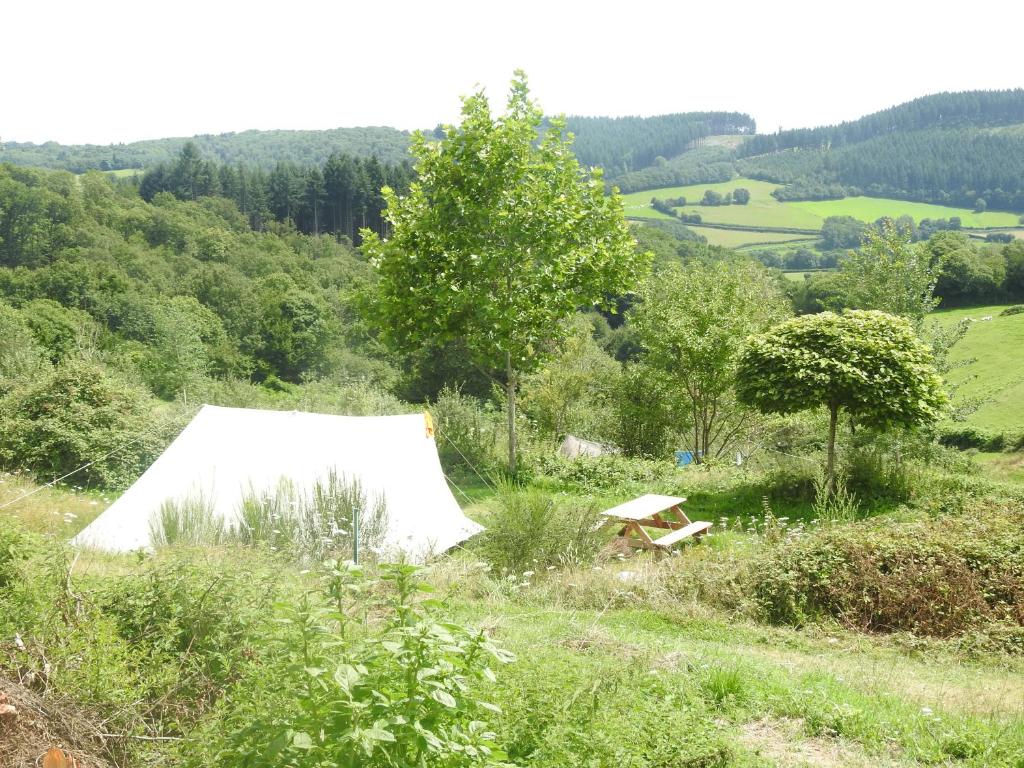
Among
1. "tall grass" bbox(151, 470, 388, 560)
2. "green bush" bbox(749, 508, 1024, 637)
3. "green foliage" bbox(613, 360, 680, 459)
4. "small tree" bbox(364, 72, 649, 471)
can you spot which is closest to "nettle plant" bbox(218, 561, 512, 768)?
"green bush" bbox(749, 508, 1024, 637)

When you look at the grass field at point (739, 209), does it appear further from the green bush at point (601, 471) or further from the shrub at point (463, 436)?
the green bush at point (601, 471)

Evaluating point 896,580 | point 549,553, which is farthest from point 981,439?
point 549,553

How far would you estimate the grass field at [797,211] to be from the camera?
10500 cm

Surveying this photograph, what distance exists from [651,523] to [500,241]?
5036 mm

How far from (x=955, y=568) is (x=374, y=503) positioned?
5.55m

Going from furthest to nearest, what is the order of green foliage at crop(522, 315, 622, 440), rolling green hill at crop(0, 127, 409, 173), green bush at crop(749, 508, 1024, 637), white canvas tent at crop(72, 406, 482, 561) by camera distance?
1. rolling green hill at crop(0, 127, 409, 173)
2. green foliage at crop(522, 315, 622, 440)
3. white canvas tent at crop(72, 406, 482, 561)
4. green bush at crop(749, 508, 1024, 637)

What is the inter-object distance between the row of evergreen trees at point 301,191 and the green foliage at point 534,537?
Result: 245 feet

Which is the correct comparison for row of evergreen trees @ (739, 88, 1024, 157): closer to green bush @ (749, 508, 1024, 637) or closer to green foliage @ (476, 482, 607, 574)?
green bush @ (749, 508, 1024, 637)

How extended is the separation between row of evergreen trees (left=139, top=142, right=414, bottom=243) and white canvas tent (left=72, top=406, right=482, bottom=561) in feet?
237

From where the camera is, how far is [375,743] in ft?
8.27

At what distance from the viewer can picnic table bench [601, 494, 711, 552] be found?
28.7 ft

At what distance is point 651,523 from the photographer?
10516 millimetres

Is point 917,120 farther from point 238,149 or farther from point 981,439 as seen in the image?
point 981,439

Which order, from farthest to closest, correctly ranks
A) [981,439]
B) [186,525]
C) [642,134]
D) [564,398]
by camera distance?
[642,134], [981,439], [564,398], [186,525]
